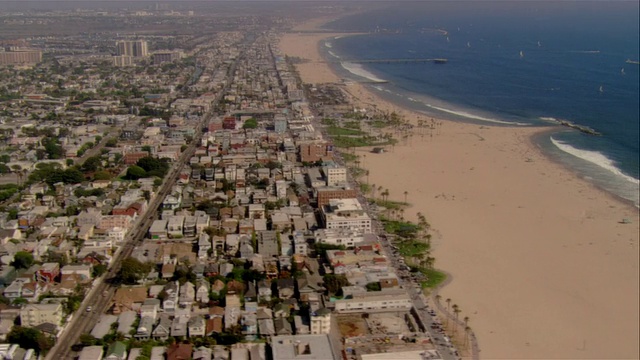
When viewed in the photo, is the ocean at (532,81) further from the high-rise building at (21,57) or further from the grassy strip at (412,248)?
the high-rise building at (21,57)

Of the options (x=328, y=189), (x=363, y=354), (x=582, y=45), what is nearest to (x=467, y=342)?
(x=363, y=354)

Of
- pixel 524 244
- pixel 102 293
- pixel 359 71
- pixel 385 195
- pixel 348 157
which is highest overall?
pixel 359 71

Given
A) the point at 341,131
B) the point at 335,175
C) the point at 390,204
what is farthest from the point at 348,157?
the point at 390,204

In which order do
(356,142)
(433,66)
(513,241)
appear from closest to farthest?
1. (513,241)
2. (356,142)
3. (433,66)

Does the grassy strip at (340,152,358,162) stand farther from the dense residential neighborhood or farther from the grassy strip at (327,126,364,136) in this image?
the grassy strip at (327,126,364,136)

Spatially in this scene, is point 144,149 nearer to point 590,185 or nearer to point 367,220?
point 367,220

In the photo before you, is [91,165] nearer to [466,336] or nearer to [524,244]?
[524,244]

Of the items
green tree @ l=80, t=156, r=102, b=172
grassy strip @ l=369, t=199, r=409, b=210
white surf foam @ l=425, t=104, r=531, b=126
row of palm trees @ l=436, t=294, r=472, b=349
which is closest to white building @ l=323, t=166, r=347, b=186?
grassy strip @ l=369, t=199, r=409, b=210
